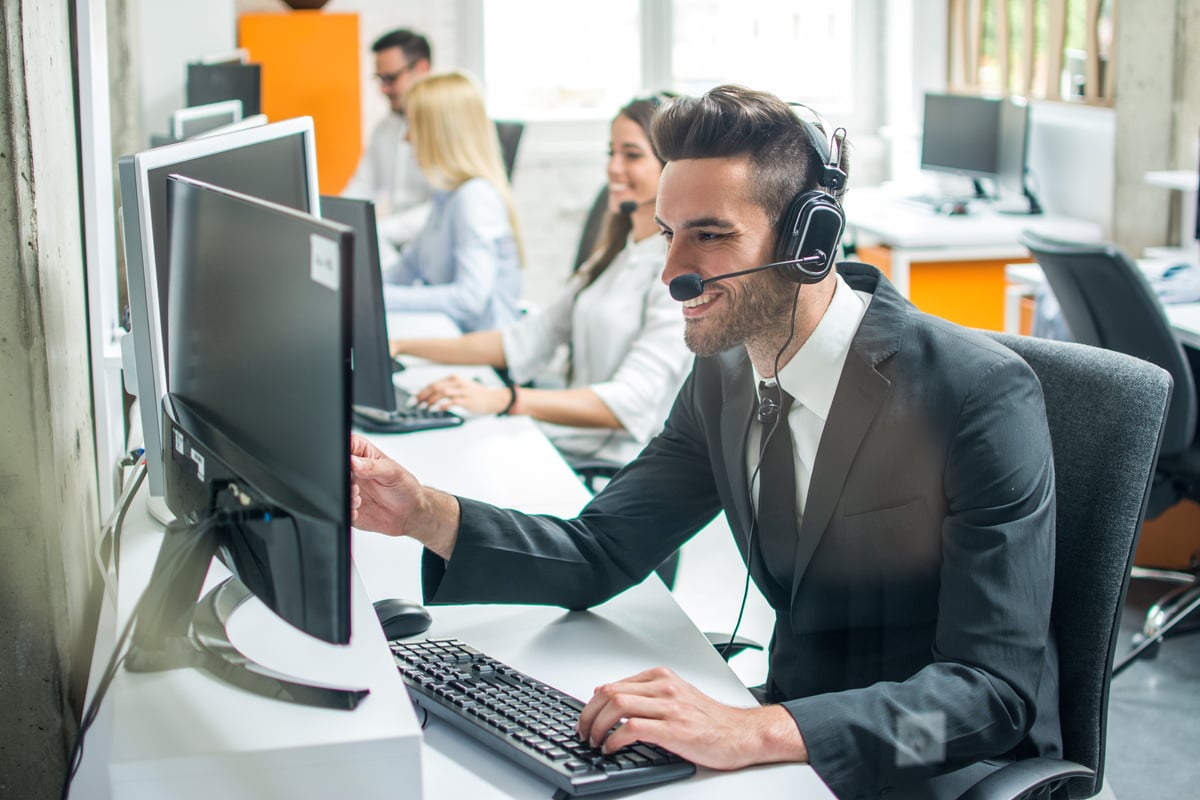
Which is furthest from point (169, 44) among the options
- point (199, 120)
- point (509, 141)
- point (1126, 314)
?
point (1126, 314)

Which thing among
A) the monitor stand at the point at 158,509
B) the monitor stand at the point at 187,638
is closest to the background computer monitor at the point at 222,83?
the monitor stand at the point at 158,509

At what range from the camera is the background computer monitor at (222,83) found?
12.8ft

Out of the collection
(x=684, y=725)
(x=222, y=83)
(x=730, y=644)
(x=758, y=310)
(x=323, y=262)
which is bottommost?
(x=730, y=644)

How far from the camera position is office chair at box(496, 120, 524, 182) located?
5168 millimetres

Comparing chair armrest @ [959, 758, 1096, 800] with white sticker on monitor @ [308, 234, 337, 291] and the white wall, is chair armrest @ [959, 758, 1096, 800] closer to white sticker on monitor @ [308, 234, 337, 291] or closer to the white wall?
white sticker on monitor @ [308, 234, 337, 291]

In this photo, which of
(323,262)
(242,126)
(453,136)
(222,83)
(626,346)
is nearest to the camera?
(323,262)

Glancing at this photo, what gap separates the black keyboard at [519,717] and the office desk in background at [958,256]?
12.4 feet

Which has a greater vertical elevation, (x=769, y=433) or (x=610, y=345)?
(x=769, y=433)

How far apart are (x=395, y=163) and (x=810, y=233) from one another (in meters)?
3.90

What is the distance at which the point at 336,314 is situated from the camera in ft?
2.94

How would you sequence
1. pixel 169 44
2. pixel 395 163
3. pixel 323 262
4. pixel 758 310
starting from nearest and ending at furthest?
pixel 323 262, pixel 758 310, pixel 169 44, pixel 395 163

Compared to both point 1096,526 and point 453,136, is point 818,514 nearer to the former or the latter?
point 1096,526

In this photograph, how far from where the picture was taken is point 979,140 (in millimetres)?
5340

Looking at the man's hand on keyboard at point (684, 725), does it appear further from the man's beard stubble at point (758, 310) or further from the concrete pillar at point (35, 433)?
the concrete pillar at point (35, 433)
